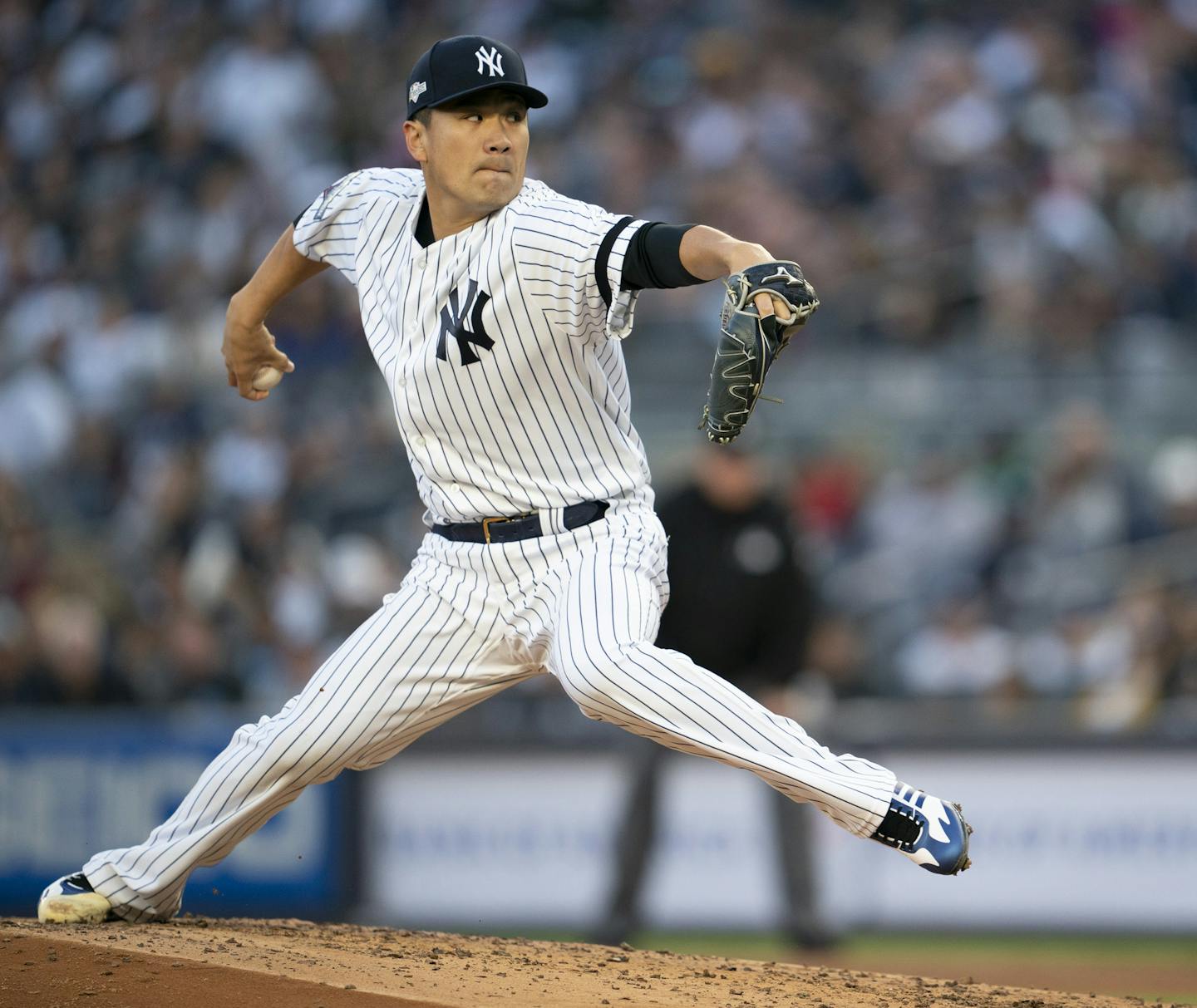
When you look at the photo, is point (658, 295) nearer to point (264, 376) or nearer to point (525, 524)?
point (264, 376)

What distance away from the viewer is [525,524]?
3.96 metres

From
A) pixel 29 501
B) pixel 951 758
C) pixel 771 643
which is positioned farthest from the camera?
pixel 29 501

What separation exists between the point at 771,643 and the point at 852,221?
15.5ft

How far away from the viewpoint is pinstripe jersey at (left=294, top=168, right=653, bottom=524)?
3787 mm

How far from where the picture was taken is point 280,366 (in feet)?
15.3

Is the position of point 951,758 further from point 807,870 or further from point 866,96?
point 866,96

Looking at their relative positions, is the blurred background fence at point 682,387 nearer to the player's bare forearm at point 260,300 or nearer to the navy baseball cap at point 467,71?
the player's bare forearm at point 260,300

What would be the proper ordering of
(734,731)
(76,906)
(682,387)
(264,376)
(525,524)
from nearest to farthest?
(734,731)
(525,524)
(76,906)
(264,376)
(682,387)

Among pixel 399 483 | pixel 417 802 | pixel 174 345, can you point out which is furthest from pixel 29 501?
pixel 417 802

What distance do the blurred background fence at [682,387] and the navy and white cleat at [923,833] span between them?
3648 millimetres

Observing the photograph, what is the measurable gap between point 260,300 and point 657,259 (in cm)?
132

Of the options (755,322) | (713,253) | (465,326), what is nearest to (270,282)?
(465,326)

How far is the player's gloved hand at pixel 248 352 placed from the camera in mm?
4473

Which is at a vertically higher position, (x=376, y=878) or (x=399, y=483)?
(x=399, y=483)
